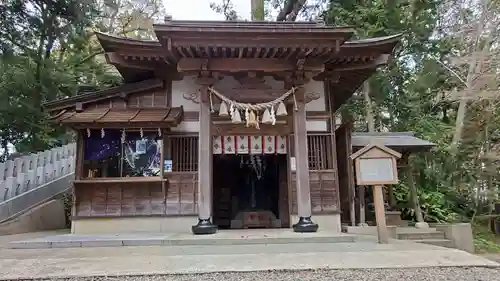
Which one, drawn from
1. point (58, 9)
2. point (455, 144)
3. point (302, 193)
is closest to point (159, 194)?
point (302, 193)

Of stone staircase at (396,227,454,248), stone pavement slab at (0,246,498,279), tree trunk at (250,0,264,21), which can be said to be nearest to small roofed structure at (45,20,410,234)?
stone staircase at (396,227,454,248)

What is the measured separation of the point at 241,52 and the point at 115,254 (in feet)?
12.8

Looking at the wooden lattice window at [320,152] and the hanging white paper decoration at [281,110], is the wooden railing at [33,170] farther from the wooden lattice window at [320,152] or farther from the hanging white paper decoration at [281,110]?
the wooden lattice window at [320,152]

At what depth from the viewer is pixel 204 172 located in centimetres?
650

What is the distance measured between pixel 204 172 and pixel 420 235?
15.9 feet

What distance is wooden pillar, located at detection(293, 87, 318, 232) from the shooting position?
6402 millimetres

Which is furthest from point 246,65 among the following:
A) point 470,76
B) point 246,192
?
point 470,76

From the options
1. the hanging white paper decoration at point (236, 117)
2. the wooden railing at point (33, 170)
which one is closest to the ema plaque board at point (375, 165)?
the hanging white paper decoration at point (236, 117)

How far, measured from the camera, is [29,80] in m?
10.1

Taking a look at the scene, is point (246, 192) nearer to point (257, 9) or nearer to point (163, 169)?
point (163, 169)

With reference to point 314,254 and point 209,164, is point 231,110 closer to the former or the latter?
point 209,164

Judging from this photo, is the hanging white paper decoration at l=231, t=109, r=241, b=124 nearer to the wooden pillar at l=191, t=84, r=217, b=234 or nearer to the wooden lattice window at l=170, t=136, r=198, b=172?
the wooden pillar at l=191, t=84, r=217, b=234

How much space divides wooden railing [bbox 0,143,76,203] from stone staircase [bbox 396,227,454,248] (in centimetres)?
813

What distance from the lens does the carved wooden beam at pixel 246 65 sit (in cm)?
666
